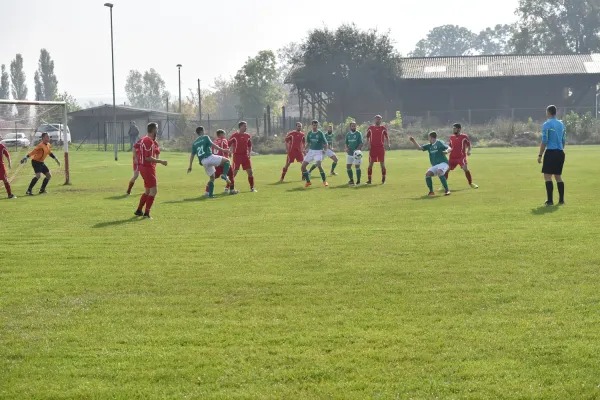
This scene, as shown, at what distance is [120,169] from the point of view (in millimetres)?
37156

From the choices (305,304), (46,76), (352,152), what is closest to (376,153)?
(352,152)

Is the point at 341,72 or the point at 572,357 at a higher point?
the point at 341,72

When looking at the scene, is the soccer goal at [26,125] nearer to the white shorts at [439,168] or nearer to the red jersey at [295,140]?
the red jersey at [295,140]

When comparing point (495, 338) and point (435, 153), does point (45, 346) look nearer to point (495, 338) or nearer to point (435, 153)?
point (495, 338)

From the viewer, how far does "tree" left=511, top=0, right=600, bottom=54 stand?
101562mm

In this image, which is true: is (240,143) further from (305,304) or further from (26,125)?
(305,304)

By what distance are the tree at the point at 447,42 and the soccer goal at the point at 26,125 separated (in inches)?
6500

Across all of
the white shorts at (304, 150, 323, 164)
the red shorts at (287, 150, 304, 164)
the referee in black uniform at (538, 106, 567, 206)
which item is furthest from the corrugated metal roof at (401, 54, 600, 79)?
the referee in black uniform at (538, 106, 567, 206)

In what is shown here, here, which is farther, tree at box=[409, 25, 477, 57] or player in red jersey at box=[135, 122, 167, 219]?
tree at box=[409, 25, 477, 57]

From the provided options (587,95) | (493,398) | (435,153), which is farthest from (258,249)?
(587,95)

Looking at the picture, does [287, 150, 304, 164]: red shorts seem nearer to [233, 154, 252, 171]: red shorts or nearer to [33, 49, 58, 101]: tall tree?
[233, 154, 252, 171]: red shorts

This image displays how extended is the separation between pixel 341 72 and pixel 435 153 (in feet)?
163

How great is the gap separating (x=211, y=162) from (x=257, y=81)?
7618 centimetres

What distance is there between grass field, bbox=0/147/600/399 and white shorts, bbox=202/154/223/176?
434cm
